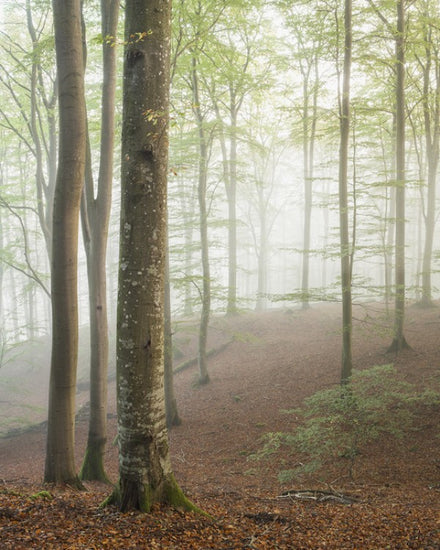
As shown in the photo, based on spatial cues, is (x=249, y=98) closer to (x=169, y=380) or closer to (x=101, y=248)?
(x=169, y=380)

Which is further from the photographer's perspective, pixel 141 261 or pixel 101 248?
pixel 101 248

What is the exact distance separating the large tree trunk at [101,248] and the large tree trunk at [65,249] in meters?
1.24

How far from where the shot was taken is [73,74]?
5941 mm

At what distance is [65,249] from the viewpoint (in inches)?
231

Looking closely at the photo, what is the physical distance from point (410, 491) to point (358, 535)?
2583 mm

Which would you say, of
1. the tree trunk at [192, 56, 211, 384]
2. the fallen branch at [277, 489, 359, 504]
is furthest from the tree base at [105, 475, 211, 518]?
the tree trunk at [192, 56, 211, 384]

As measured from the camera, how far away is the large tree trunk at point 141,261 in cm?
386

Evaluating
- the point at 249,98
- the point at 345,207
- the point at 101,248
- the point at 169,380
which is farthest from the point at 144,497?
the point at 249,98

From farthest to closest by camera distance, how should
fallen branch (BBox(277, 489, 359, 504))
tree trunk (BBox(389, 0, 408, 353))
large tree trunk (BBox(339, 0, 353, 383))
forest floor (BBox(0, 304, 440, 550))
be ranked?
tree trunk (BBox(389, 0, 408, 353)) < large tree trunk (BBox(339, 0, 353, 383)) < fallen branch (BBox(277, 489, 359, 504)) < forest floor (BBox(0, 304, 440, 550))

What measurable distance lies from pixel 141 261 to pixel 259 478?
5361 millimetres

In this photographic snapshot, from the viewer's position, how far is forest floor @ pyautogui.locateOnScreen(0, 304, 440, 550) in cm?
358

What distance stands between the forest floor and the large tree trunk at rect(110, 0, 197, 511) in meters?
0.50

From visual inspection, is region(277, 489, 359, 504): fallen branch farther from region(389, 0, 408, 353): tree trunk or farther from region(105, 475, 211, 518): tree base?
region(389, 0, 408, 353): tree trunk

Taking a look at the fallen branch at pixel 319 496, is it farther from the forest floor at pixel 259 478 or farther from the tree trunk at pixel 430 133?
the tree trunk at pixel 430 133
